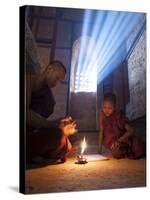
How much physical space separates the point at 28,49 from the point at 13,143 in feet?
2.87

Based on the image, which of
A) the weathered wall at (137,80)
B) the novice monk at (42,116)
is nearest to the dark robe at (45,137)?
the novice monk at (42,116)

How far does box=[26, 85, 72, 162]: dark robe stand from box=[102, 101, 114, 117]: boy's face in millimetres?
464

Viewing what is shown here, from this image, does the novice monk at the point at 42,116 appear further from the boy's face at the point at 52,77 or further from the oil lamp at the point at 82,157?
the oil lamp at the point at 82,157

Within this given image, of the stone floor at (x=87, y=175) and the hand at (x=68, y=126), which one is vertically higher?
the hand at (x=68, y=126)

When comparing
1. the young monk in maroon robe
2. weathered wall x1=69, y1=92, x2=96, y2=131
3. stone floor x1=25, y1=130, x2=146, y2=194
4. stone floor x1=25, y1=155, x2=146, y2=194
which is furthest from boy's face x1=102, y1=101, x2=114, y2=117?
stone floor x1=25, y1=155, x2=146, y2=194

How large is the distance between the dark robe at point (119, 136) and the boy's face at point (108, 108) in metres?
0.04

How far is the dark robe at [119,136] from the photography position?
13.4ft

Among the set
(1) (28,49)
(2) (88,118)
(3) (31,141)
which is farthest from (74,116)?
(1) (28,49)

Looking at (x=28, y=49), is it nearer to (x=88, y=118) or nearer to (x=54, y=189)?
(x=88, y=118)

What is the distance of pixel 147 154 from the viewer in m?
4.20

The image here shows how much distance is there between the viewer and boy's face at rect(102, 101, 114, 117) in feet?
13.3

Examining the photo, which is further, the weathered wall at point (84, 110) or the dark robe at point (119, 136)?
the dark robe at point (119, 136)

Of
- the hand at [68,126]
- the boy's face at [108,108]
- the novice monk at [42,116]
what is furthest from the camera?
the boy's face at [108,108]

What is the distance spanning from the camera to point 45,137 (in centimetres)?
388
